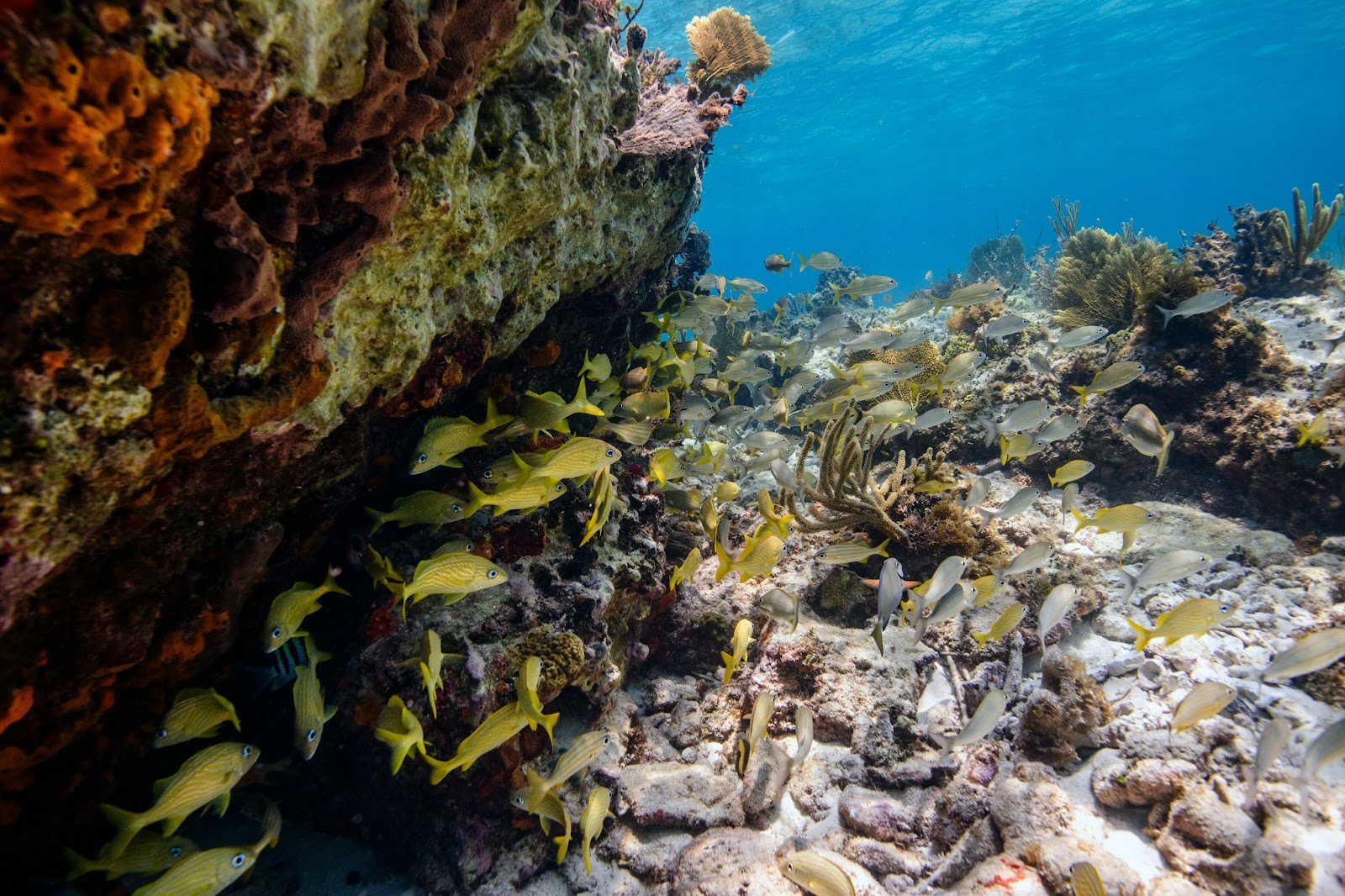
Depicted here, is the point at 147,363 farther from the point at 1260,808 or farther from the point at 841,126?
the point at 841,126

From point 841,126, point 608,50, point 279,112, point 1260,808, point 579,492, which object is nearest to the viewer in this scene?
point 279,112

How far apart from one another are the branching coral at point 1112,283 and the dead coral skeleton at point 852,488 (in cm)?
380

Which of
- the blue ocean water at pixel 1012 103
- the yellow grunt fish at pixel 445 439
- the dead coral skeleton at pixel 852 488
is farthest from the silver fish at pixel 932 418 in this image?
the blue ocean water at pixel 1012 103

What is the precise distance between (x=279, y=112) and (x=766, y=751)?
4.56m

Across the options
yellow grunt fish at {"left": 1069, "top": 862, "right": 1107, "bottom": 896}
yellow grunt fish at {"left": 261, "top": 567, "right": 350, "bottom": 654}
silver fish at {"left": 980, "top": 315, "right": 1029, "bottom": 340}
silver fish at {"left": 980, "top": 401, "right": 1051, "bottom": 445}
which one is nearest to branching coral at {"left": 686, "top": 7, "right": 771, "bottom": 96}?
silver fish at {"left": 980, "top": 315, "right": 1029, "bottom": 340}

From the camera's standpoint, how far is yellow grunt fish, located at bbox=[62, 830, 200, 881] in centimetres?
292

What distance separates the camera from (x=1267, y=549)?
5.16 m

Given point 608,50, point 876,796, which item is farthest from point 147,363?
point 876,796

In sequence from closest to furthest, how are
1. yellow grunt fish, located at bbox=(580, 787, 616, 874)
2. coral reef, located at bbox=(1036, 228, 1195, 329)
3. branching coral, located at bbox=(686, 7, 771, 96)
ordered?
yellow grunt fish, located at bbox=(580, 787, 616, 874)
branching coral, located at bbox=(686, 7, 771, 96)
coral reef, located at bbox=(1036, 228, 1195, 329)

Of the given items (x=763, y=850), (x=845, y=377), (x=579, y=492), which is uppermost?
(x=579, y=492)

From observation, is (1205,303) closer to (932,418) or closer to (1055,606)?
(932,418)

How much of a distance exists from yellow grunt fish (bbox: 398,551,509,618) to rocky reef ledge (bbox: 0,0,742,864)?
2.79ft

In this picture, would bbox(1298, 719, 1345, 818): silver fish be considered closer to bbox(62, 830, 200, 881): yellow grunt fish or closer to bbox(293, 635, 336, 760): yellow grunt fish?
bbox(293, 635, 336, 760): yellow grunt fish

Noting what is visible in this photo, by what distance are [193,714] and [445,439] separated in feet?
6.65
